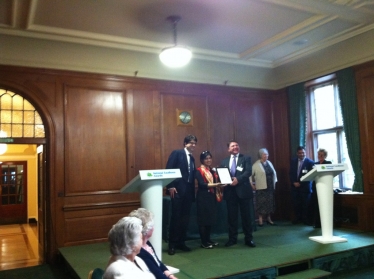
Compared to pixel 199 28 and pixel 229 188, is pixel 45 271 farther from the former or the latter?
pixel 199 28

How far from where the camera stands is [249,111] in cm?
703

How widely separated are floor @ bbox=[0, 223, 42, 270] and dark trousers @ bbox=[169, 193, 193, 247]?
2200 millimetres

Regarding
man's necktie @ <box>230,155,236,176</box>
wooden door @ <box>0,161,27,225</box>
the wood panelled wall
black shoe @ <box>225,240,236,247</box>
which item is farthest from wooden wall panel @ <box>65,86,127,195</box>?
wooden door @ <box>0,161,27,225</box>

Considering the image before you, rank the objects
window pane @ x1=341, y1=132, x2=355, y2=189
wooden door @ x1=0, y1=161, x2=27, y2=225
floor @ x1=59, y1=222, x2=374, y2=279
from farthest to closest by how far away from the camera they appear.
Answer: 1. wooden door @ x1=0, y1=161, x2=27, y2=225
2. window pane @ x1=341, y1=132, x2=355, y2=189
3. floor @ x1=59, y1=222, x2=374, y2=279

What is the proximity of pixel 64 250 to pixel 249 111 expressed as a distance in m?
4.15

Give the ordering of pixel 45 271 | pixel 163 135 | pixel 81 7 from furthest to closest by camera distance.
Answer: pixel 163 135 → pixel 45 271 → pixel 81 7

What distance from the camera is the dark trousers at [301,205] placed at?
20.2 feet

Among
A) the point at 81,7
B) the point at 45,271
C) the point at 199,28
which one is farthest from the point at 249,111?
the point at 45,271

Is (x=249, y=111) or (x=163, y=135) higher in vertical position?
(x=249, y=111)

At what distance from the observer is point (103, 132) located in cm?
566

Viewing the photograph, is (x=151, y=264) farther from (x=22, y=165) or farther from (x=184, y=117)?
(x=22, y=165)

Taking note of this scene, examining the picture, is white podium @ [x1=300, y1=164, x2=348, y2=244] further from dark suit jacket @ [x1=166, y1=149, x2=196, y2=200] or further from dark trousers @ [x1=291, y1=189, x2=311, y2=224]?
dark suit jacket @ [x1=166, y1=149, x2=196, y2=200]

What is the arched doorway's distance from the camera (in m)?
5.18

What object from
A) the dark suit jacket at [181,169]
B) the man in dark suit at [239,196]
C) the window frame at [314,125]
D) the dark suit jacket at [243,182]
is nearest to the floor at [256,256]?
the man in dark suit at [239,196]
